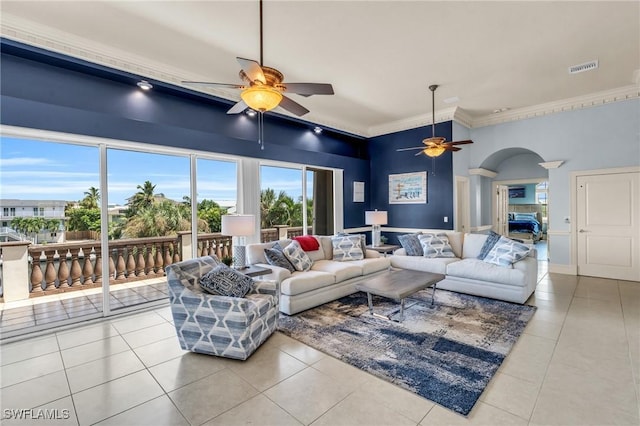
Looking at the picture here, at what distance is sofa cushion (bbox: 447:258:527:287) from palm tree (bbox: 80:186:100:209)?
5.13 m

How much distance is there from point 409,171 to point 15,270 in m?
6.78

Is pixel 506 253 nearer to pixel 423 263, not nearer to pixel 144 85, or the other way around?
pixel 423 263

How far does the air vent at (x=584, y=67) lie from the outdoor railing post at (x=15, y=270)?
25.0 ft

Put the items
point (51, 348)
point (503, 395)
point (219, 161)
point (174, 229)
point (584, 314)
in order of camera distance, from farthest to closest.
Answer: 1. point (219, 161)
2. point (174, 229)
3. point (584, 314)
4. point (51, 348)
5. point (503, 395)

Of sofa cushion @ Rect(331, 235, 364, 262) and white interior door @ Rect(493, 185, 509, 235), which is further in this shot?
white interior door @ Rect(493, 185, 509, 235)

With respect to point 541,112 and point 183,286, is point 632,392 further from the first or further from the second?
point 541,112

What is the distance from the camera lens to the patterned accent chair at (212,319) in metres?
2.68

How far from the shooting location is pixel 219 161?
507cm

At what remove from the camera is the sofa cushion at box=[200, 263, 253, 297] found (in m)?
→ 2.96

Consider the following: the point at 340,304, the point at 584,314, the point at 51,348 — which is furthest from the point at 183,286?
the point at 584,314

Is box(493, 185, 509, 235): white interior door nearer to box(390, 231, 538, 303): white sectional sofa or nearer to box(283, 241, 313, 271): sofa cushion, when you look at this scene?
box(390, 231, 538, 303): white sectional sofa

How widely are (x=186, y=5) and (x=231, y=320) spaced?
294 centimetres

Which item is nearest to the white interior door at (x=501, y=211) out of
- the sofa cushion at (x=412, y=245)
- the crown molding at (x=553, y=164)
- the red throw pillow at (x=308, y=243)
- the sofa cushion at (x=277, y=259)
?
the crown molding at (x=553, y=164)

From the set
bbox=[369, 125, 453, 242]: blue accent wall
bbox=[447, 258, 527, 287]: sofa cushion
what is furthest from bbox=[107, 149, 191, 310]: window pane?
bbox=[369, 125, 453, 242]: blue accent wall
